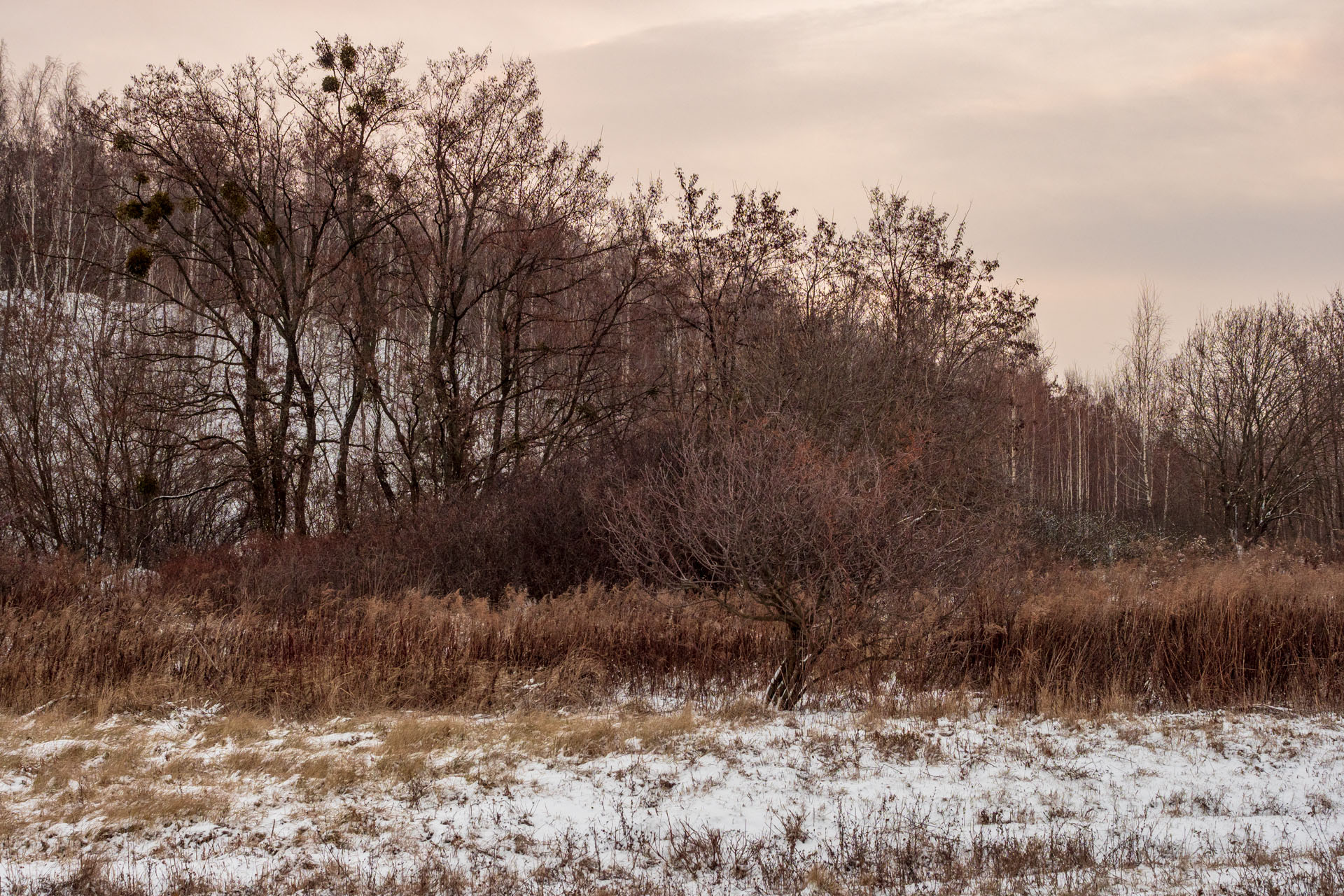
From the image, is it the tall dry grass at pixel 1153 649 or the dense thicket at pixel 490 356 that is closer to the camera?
the tall dry grass at pixel 1153 649

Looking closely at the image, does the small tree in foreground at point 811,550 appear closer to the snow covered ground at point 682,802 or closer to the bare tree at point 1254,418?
the snow covered ground at point 682,802

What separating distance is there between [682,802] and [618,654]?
3152 mm

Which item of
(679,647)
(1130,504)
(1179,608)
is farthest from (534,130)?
(1130,504)

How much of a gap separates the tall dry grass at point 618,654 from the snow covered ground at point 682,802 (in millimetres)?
587

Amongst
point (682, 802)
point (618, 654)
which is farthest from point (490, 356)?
point (682, 802)

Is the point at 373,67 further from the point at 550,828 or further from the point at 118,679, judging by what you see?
the point at 550,828

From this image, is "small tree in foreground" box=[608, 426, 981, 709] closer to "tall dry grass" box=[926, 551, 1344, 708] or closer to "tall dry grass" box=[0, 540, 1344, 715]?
"tall dry grass" box=[0, 540, 1344, 715]

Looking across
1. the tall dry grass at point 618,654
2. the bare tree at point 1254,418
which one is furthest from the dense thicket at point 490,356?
the tall dry grass at point 618,654

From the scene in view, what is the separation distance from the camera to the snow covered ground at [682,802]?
5.13m

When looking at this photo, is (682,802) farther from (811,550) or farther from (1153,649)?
(1153,649)

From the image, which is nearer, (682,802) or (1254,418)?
(682,802)

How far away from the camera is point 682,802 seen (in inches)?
243

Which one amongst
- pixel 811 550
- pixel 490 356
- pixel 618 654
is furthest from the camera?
pixel 490 356

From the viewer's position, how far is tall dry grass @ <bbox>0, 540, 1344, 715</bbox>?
841 centimetres
